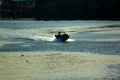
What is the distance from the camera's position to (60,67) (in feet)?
71.9

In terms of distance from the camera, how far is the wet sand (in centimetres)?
1919

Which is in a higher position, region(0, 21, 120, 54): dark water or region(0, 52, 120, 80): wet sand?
region(0, 52, 120, 80): wet sand

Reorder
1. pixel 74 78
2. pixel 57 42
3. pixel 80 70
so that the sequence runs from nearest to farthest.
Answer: pixel 74 78, pixel 80 70, pixel 57 42

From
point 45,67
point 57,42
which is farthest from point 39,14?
point 45,67

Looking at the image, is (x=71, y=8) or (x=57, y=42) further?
(x=71, y=8)

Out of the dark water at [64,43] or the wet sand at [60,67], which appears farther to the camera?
the dark water at [64,43]

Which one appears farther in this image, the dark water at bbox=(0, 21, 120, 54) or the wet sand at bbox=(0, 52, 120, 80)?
the dark water at bbox=(0, 21, 120, 54)

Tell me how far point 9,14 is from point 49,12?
15535 millimetres

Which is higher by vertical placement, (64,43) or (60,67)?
(60,67)

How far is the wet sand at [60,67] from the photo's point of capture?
1919 centimetres

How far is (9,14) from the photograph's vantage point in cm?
12888

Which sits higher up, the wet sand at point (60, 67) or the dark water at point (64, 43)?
the wet sand at point (60, 67)

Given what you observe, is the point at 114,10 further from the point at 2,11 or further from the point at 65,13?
the point at 2,11

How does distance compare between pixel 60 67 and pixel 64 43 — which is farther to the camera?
pixel 64 43
